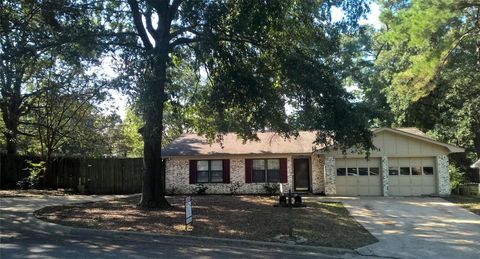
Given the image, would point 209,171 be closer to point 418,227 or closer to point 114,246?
point 418,227

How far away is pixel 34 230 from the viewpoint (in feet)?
43.7

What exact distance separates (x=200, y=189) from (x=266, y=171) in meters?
4.10

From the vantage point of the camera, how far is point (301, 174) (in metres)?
29.6

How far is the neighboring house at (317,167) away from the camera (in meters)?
27.3

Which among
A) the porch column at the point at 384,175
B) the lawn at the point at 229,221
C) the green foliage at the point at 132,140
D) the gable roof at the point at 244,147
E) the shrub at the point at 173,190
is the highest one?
the green foliage at the point at 132,140

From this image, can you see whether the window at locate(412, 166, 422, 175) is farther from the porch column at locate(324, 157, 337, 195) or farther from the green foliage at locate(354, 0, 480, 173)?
the porch column at locate(324, 157, 337, 195)

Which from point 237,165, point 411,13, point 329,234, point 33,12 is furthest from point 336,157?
point 33,12

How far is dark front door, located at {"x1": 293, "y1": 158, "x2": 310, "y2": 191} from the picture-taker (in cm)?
2945

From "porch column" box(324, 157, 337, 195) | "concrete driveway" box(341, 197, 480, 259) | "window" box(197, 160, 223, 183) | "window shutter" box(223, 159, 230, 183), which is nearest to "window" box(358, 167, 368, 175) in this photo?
"porch column" box(324, 157, 337, 195)

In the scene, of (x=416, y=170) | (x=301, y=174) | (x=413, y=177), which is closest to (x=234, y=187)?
(x=301, y=174)

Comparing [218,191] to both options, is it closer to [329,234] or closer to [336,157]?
[336,157]

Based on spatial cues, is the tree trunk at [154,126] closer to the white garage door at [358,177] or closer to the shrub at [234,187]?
the shrub at [234,187]

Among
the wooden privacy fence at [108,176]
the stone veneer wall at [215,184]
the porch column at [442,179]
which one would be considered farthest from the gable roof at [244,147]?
the porch column at [442,179]

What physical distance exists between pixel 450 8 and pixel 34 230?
16.6 m
